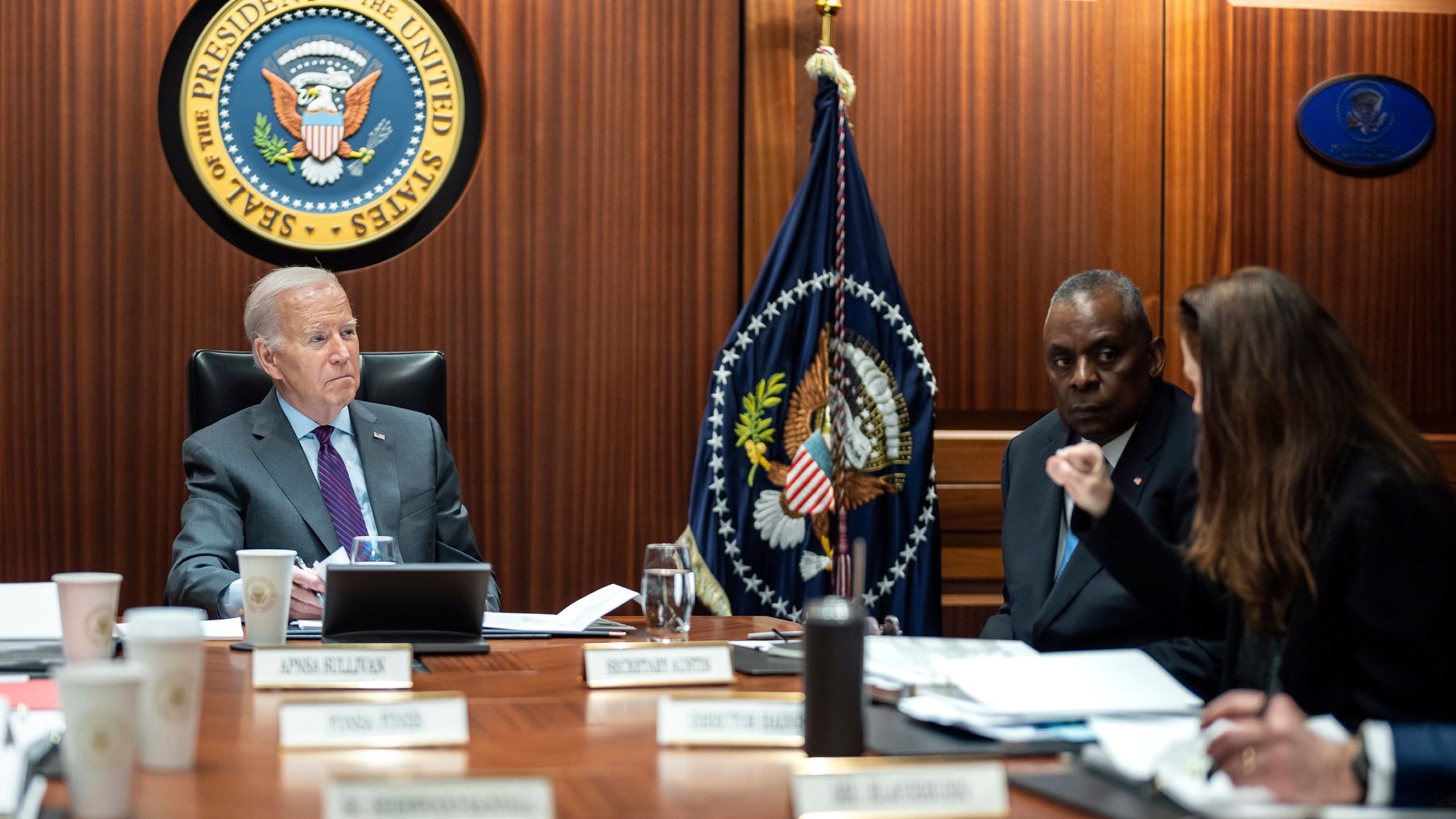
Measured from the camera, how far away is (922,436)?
11.4ft

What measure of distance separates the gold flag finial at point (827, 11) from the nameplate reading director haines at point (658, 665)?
233 centimetres

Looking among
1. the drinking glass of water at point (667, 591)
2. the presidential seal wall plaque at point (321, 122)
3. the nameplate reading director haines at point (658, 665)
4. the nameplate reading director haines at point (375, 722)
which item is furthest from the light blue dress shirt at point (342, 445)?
the nameplate reading director haines at point (375, 722)

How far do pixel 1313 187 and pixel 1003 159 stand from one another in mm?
941

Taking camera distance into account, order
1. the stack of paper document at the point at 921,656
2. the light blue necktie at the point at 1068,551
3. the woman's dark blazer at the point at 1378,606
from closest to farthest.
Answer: the woman's dark blazer at the point at 1378,606 < the stack of paper document at the point at 921,656 < the light blue necktie at the point at 1068,551

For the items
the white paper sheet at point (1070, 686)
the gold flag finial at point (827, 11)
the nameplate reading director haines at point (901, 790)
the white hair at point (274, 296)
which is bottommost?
the white paper sheet at point (1070, 686)

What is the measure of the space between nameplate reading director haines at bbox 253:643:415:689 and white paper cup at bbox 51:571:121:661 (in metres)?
0.18

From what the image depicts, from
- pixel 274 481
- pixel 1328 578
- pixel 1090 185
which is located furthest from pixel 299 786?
pixel 1090 185

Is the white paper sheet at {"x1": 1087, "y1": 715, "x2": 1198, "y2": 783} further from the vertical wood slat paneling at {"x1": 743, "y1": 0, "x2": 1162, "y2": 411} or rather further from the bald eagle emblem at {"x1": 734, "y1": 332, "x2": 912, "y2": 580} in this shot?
the vertical wood slat paneling at {"x1": 743, "y1": 0, "x2": 1162, "y2": 411}

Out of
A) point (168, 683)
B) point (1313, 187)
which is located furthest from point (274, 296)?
point (1313, 187)

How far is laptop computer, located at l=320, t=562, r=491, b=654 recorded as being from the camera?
1.77 metres

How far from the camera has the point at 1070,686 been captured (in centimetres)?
135

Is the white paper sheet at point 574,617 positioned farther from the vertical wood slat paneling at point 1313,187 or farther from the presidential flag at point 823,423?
the vertical wood slat paneling at point 1313,187

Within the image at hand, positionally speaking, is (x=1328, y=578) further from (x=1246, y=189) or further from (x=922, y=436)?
(x=1246, y=189)

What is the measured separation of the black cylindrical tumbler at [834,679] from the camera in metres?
1.12
